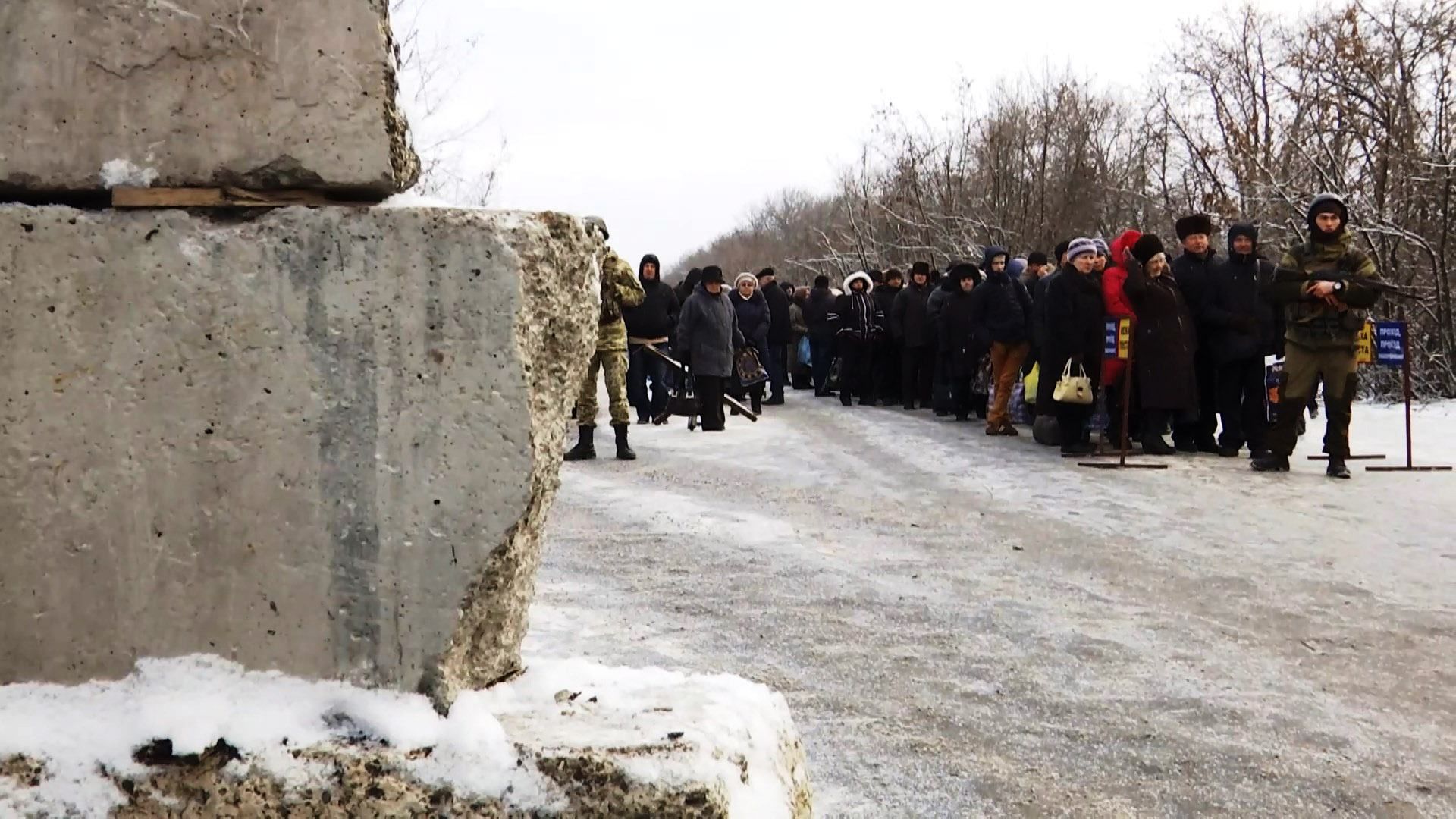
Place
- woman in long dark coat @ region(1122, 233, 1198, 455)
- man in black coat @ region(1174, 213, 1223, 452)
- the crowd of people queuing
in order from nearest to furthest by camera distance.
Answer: the crowd of people queuing < woman in long dark coat @ region(1122, 233, 1198, 455) < man in black coat @ region(1174, 213, 1223, 452)

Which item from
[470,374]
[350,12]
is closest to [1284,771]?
[470,374]

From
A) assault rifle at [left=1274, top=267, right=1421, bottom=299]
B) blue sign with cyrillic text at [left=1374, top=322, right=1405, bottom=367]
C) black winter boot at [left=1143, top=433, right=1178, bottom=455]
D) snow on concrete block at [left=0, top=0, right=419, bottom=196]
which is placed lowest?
black winter boot at [left=1143, top=433, right=1178, bottom=455]

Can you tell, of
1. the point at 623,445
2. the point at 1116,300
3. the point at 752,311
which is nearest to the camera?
the point at 1116,300

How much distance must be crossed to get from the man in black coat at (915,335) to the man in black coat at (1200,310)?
4.74 metres

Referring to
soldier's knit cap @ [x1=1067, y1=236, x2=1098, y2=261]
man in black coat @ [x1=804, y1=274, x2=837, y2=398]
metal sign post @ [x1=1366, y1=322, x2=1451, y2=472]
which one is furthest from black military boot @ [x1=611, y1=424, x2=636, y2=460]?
man in black coat @ [x1=804, y1=274, x2=837, y2=398]

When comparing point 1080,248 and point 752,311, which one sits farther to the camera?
point 752,311

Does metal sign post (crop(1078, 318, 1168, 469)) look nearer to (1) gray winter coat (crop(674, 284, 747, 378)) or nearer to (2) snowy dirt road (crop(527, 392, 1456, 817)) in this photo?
(2) snowy dirt road (crop(527, 392, 1456, 817))

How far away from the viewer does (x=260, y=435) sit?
2.23 m

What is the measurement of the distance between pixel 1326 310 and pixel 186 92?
25.9 feet

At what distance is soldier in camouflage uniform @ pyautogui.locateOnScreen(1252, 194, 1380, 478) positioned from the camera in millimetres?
8250

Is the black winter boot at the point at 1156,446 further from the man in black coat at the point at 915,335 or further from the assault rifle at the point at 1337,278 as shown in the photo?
the man in black coat at the point at 915,335

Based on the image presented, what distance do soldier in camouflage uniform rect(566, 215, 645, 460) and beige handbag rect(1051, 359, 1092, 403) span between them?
3557 mm

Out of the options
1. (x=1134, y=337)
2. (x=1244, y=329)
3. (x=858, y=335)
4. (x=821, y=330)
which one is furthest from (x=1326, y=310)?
(x=821, y=330)

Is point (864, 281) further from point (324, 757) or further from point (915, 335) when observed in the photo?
point (324, 757)
